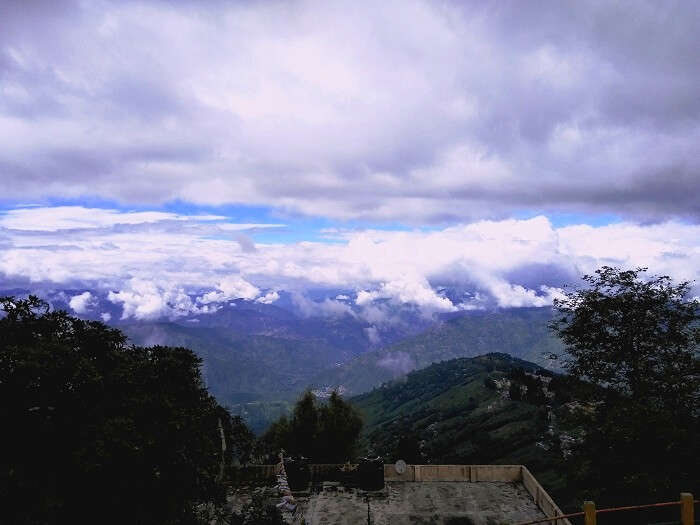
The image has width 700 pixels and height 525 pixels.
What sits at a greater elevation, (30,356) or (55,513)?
(30,356)

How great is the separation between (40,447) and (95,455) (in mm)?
2961

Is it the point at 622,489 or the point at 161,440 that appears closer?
the point at 161,440

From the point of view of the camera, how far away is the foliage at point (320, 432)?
63.8 m

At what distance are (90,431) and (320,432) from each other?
46.1m

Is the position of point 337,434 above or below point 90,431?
below

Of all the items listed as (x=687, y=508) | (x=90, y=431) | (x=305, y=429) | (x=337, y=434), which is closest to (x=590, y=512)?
(x=687, y=508)

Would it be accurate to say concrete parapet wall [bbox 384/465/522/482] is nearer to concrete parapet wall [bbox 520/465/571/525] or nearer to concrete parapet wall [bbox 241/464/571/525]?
concrete parapet wall [bbox 241/464/571/525]

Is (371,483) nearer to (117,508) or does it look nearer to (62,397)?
(117,508)

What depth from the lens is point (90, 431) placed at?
70.0ft

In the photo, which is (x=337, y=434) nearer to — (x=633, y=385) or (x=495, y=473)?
(x=495, y=473)

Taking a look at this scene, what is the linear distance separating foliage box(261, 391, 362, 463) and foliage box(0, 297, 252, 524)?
1487 inches

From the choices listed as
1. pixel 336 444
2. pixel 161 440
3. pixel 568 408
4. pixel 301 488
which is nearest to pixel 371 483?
pixel 301 488

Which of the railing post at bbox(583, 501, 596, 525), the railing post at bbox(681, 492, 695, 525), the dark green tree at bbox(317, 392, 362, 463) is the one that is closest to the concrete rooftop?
the railing post at bbox(583, 501, 596, 525)

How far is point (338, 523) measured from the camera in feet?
100
